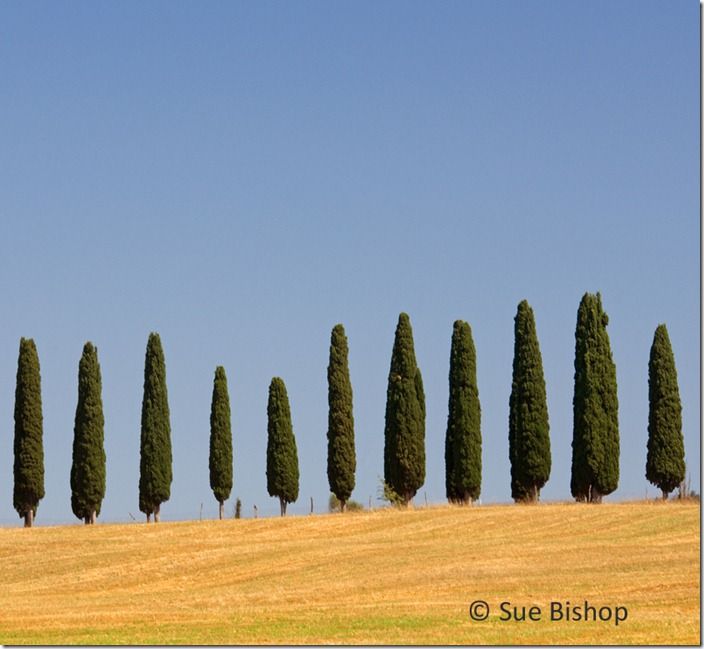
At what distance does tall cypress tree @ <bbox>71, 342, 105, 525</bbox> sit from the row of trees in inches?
1.6

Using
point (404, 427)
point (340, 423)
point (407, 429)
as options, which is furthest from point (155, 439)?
point (407, 429)

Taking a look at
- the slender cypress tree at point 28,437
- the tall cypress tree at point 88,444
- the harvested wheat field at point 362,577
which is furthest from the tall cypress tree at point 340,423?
the slender cypress tree at point 28,437

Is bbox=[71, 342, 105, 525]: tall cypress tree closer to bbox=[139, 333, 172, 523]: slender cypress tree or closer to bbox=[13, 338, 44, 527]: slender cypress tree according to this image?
bbox=[13, 338, 44, 527]: slender cypress tree

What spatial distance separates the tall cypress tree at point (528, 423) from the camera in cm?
5128

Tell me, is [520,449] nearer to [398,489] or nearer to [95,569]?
[398,489]

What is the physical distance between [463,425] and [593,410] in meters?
5.04

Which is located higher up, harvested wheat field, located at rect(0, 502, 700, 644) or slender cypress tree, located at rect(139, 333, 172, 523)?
slender cypress tree, located at rect(139, 333, 172, 523)

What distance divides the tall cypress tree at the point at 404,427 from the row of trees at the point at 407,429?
0.04 metres

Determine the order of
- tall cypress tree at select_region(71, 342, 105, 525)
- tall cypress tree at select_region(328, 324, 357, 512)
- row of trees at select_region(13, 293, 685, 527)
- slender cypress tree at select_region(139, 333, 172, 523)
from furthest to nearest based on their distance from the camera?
1. tall cypress tree at select_region(328, 324, 357, 512)
2. slender cypress tree at select_region(139, 333, 172, 523)
3. tall cypress tree at select_region(71, 342, 105, 525)
4. row of trees at select_region(13, 293, 685, 527)

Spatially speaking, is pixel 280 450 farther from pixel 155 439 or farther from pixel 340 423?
pixel 155 439

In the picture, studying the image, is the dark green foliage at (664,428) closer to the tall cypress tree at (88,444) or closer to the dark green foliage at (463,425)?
the dark green foliage at (463,425)

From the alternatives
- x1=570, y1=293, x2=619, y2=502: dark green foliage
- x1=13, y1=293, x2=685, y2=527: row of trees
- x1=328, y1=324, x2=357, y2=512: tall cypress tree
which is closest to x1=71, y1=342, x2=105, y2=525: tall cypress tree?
x1=13, y1=293, x2=685, y2=527: row of trees

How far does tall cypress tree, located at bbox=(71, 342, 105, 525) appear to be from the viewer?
174 ft

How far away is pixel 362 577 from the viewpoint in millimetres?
37906
